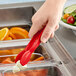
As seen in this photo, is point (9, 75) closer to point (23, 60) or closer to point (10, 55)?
point (10, 55)

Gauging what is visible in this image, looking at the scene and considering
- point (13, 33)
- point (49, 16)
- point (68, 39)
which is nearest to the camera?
point (49, 16)

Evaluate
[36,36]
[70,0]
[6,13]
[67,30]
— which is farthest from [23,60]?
[70,0]

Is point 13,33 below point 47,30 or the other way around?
below

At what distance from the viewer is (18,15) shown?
1.44m

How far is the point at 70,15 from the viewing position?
4.32 feet

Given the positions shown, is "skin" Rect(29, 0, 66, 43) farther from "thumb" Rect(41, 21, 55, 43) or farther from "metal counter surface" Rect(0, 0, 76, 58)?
"metal counter surface" Rect(0, 0, 76, 58)

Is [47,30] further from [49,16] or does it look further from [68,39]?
[68,39]

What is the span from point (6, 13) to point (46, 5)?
736 millimetres

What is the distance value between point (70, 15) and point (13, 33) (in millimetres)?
356

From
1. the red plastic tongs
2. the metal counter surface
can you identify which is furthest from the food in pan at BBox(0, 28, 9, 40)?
the red plastic tongs

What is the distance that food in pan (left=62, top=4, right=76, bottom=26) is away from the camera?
1.23 metres

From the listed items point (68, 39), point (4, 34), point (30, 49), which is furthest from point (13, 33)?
point (30, 49)

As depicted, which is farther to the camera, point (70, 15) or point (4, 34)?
point (70, 15)

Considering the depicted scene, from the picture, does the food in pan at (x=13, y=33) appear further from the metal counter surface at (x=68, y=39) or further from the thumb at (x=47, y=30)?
the thumb at (x=47, y=30)
